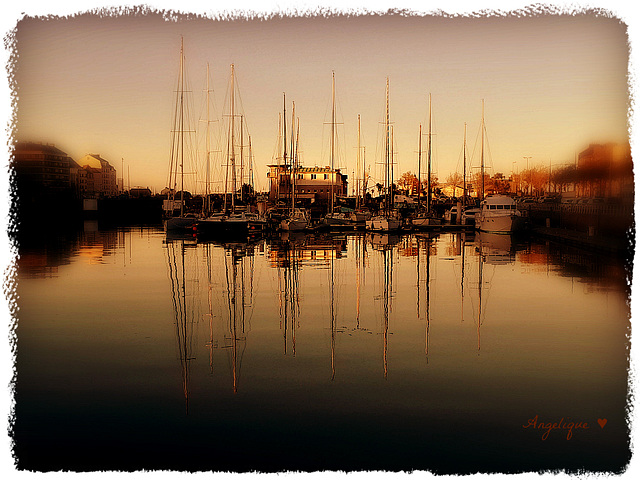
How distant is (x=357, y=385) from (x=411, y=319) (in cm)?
662

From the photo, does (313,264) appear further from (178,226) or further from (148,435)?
(178,226)

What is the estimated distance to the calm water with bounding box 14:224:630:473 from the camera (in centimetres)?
850

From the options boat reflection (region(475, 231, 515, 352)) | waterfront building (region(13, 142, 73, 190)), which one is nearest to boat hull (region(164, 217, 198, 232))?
boat reflection (region(475, 231, 515, 352))

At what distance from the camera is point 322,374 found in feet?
39.9

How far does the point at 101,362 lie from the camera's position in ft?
43.5

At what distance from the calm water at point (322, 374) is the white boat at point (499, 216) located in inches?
1595

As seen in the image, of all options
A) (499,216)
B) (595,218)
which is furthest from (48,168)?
(595,218)

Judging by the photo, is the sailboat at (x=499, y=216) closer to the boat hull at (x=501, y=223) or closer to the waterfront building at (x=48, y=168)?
the boat hull at (x=501, y=223)

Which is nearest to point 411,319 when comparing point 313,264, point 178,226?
point 313,264

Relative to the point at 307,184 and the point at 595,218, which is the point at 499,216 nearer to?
the point at 595,218

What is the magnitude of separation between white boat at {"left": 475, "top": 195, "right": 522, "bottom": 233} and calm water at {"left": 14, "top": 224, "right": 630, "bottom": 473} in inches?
1595

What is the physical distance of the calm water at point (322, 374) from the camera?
335 inches

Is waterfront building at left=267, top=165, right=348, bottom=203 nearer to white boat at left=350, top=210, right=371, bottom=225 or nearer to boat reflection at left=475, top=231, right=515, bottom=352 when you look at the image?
white boat at left=350, top=210, right=371, bottom=225

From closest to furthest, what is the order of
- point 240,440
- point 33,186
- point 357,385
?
point 240,440 → point 357,385 → point 33,186
